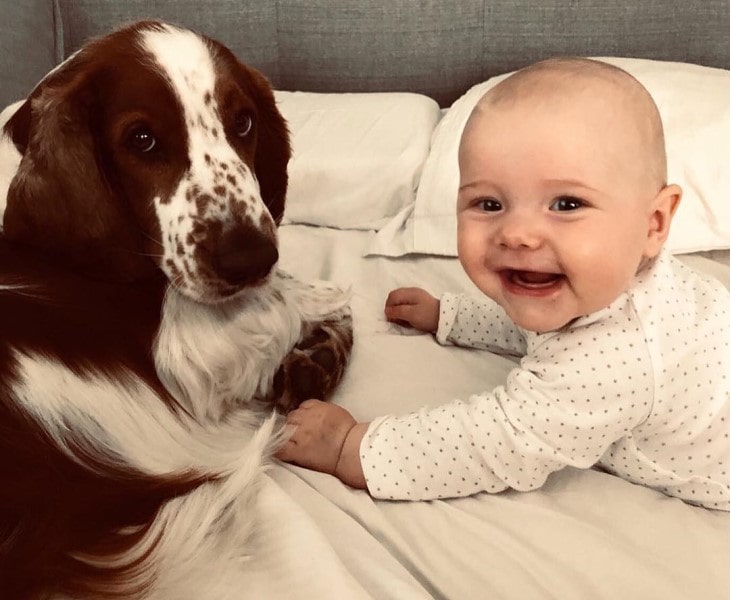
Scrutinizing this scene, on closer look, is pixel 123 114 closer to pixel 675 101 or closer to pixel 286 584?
pixel 286 584

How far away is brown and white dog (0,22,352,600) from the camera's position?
0.98 metres

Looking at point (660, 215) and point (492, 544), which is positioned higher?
point (660, 215)

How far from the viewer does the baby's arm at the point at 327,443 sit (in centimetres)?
121

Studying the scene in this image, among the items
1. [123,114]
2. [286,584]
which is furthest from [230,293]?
[286,584]

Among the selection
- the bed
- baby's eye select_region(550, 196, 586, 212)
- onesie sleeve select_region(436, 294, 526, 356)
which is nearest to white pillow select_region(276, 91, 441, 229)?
the bed

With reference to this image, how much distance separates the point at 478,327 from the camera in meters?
1.49

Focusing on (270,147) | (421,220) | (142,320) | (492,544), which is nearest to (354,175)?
(421,220)

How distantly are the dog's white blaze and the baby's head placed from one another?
0.41 metres

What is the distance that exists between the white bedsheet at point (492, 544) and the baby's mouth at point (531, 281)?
1.09 ft

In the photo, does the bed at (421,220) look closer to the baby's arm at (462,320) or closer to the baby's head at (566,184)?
the baby's arm at (462,320)

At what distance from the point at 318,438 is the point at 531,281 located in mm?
441

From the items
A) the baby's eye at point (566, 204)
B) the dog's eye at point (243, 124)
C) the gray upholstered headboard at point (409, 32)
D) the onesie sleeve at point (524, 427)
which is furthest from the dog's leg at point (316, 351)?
the gray upholstered headboard at point (409, 32)

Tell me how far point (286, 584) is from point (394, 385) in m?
0.51

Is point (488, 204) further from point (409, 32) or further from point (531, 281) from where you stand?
point (409, 32)
